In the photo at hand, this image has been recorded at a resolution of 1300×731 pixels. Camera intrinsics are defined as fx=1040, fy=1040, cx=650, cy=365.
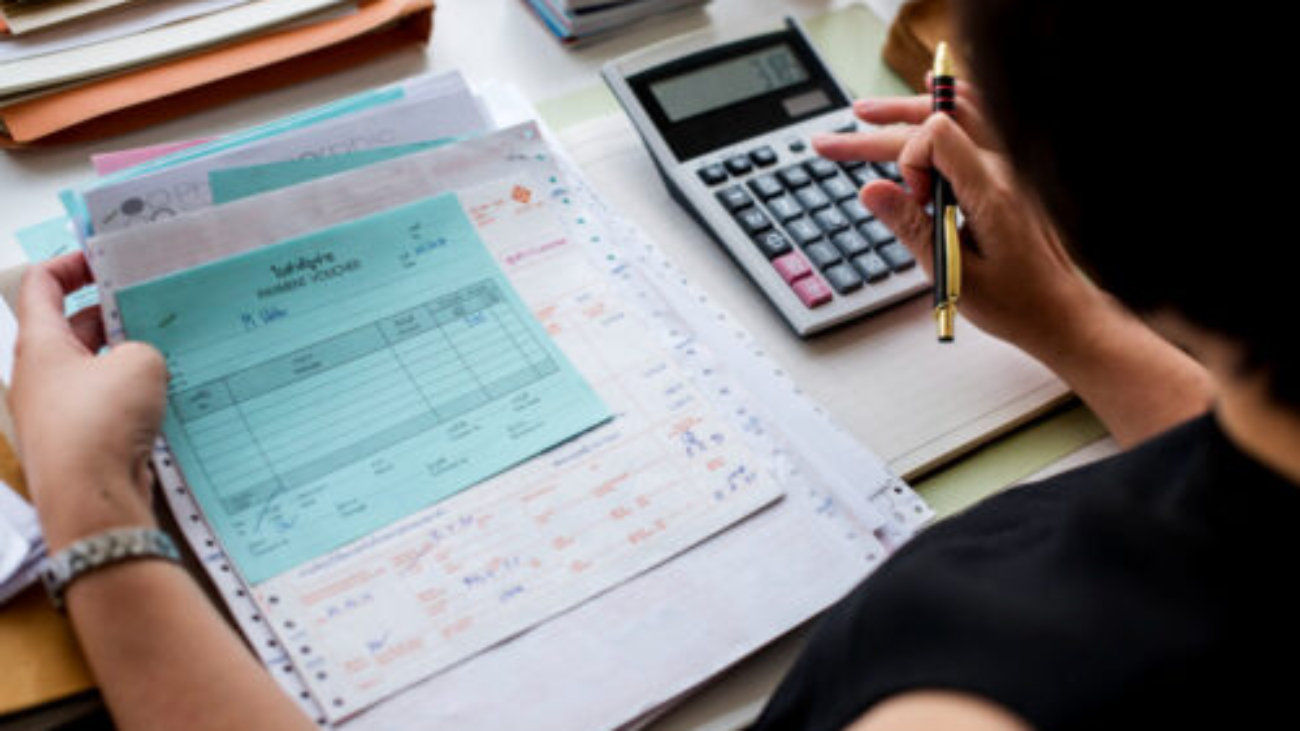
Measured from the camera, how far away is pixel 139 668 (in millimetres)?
427

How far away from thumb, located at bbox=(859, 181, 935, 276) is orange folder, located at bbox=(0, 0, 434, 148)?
0.39 m

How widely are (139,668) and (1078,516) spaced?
0.37m

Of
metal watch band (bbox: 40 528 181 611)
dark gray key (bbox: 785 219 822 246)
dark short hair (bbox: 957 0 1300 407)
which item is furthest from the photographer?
dark gray key (bbox: 785 219 822 246)

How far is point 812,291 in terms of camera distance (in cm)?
65

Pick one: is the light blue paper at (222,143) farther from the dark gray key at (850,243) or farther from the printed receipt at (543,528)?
the dark gray key at (850,243)

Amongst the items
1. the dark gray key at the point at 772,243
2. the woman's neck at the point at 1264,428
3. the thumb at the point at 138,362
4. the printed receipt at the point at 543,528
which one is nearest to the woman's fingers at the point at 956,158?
the dark gray key at the point at 772,243

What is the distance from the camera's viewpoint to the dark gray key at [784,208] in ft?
2.27

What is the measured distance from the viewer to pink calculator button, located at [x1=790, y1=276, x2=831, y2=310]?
65cm

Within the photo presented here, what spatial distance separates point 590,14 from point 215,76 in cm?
29

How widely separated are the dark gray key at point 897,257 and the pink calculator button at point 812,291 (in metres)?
0.05

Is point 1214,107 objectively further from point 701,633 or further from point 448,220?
point 448,220

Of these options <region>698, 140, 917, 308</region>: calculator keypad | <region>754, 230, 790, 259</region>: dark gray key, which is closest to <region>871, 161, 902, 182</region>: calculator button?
<region>698, 140, 917, 308</region>: calculator keypad

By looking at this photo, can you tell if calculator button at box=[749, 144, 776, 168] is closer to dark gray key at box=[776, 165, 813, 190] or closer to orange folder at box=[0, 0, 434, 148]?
dark gray key at box=[776, 165, 813, 190]

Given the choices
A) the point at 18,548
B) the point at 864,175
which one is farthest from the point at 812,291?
the point at 18,548
